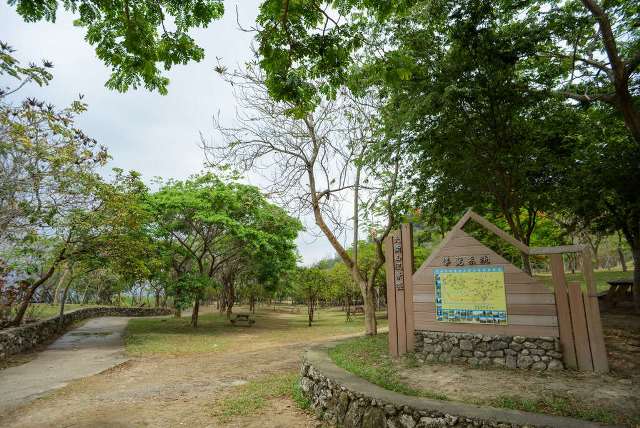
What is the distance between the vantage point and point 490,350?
263 inches

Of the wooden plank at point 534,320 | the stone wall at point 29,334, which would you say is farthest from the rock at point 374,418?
the stone wall at point 29,334

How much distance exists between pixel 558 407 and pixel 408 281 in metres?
3.68

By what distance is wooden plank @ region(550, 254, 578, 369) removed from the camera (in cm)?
613

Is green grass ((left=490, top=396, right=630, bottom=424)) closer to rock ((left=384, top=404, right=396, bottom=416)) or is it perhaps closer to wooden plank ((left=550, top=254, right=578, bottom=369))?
rock ((left=384, top=404, right=396, bottom=416))

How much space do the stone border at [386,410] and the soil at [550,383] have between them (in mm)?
950

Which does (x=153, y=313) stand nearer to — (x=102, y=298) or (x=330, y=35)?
(x=102, y=298)

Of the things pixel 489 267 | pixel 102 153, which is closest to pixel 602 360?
pixel 489 267

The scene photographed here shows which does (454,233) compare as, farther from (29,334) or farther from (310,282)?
(310,282)

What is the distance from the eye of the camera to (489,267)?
22.8 ft

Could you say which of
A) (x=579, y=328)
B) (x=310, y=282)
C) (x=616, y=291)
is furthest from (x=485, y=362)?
(x=310, y=282)

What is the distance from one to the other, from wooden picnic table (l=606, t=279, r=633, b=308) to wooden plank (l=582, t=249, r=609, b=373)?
9.82 m

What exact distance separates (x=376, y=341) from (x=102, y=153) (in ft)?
34.7

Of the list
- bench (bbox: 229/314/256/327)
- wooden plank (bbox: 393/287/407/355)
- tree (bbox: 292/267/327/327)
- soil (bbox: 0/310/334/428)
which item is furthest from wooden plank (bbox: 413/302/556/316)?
tree (bbox: 292/267/327/327)

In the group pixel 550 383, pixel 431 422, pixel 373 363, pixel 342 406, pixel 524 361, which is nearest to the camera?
pixel 431 422
